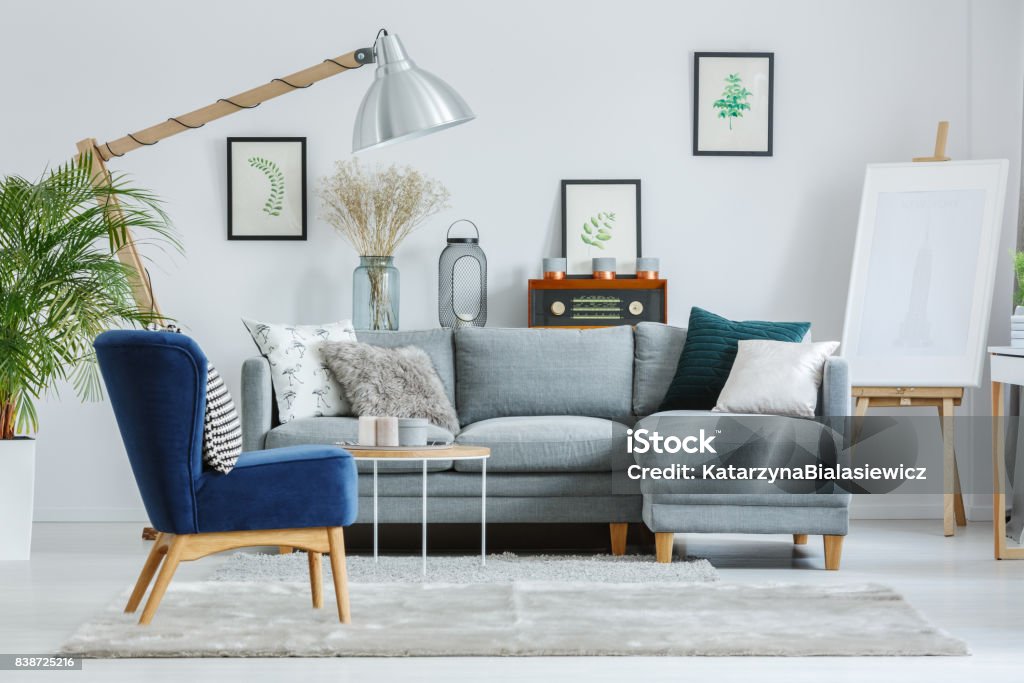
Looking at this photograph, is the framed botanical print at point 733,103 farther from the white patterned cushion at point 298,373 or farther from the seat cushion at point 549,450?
the white patterned cushion at point 298,373

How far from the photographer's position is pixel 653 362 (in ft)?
15.9

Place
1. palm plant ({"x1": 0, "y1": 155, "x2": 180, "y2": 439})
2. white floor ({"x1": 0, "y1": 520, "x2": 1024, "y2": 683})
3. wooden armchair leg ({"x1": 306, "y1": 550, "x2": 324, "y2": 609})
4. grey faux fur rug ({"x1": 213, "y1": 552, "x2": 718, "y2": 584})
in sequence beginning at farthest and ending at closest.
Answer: palm plant ({"x1": 0, "y1": 155, "x2": 180, "y2": 439})
grey faux fur rug ({"x1": 213, "y1": 552, "x2": 718, "y2": 584})
wooden armchair leg ({"x1": 306, "y1": 550, "x2": 324, "y2": 609})
white floor ({"x1": 0, "y1": 520, "x2": 1024, "y2": 683})

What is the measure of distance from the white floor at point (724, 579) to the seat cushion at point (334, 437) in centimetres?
53

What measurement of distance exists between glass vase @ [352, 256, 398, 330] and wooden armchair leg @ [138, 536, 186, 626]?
218 cm

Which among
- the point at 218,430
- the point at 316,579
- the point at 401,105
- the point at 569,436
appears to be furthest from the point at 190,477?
the point at 569,436

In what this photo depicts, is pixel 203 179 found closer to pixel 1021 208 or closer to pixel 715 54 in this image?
pixel 715 54

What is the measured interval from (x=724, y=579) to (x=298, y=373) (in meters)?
1.90

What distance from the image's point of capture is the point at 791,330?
4691mm

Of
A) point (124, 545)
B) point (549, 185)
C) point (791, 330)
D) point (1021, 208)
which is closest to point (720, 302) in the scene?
point (791, 330)

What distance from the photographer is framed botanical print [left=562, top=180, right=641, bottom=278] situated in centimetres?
525

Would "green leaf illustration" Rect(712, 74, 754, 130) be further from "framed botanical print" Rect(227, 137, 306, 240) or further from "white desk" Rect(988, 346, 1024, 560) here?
"framed botanical print" Rect(227, 137, 306, 240)

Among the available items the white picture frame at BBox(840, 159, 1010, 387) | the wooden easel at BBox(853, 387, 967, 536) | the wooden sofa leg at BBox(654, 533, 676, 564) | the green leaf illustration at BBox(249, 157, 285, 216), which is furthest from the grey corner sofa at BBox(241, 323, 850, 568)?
the green leaf illustration at BBox(249, 157, 285, 216)

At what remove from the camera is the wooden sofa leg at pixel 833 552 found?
12.9 feet

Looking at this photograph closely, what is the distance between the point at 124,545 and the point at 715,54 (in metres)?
3.51
